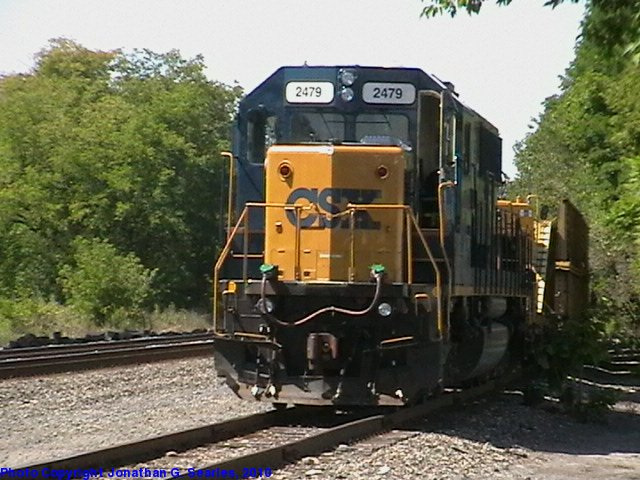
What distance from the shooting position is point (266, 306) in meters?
11.3

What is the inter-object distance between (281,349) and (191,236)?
30.6 m

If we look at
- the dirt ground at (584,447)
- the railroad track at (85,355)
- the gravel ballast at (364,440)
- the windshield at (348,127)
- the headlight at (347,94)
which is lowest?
the dirt ground at (584,447)

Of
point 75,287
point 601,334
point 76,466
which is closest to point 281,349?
point 76,466

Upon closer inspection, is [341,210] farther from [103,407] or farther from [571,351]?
[571,351]

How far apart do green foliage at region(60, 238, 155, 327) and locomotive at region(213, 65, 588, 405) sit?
21713mm

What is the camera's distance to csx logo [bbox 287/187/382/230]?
11633 mm

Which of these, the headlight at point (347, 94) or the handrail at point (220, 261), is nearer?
the handrail at point (220, 261)

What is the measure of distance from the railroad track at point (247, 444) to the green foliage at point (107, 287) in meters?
21.8

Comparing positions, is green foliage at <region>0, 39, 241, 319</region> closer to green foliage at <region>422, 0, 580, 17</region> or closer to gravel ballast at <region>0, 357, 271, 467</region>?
gravel ballast at <region>0, 357, 271, 467</region>

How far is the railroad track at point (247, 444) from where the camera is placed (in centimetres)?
802

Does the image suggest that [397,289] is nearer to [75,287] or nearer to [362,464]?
[362,464]

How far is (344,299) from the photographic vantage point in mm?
11352

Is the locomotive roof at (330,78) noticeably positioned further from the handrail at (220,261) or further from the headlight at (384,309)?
the headlight at (384,309)

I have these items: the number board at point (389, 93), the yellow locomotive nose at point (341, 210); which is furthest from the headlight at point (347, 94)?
the yellow locomotive nose at point (341, 210)
